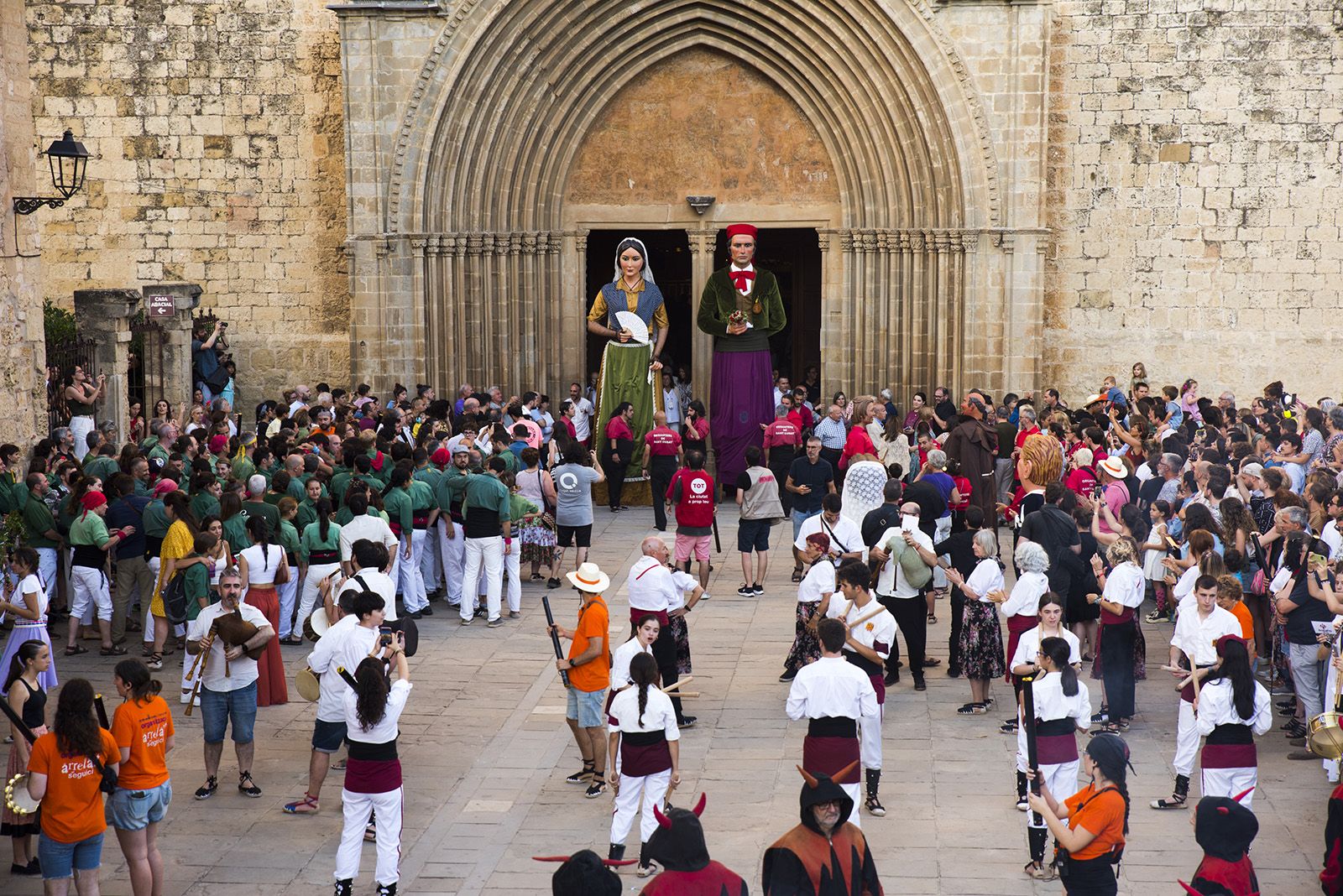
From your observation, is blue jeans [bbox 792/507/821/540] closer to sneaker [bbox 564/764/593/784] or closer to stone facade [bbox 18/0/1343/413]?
stone facade [bbox 18/0/1343/413]

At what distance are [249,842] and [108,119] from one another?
13756 millimetres

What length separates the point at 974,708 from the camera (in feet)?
38.3

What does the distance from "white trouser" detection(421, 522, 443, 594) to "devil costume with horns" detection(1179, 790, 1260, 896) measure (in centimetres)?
912

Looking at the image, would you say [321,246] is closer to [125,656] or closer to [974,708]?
[125,656]

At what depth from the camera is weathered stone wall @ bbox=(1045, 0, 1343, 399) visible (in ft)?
64.6

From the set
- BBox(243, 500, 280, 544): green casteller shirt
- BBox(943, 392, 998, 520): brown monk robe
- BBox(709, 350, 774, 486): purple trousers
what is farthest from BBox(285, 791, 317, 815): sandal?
BBox(709, 350, 774, 486): purple trousers

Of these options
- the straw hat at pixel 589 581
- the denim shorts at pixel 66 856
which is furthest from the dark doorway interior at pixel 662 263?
the denim shorts at pixel 66 856

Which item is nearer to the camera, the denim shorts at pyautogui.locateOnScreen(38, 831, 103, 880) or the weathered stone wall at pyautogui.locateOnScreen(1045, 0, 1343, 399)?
the denim shorts at pyautogui.locateOnScreen(38, 831, 103, 880)

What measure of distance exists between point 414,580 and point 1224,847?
893 centimetres

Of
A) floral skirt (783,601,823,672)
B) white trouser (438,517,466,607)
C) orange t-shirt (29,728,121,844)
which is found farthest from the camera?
white trouser (438,517,466,607)

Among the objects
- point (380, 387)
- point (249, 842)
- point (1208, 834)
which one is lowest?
point (249, 842)

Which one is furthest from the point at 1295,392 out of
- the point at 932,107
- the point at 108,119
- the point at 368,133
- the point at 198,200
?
the point at 108,119

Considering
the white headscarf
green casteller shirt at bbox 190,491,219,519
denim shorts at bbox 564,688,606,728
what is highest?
the white headscarf

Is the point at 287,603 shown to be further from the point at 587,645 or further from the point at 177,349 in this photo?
the point at 177,349
